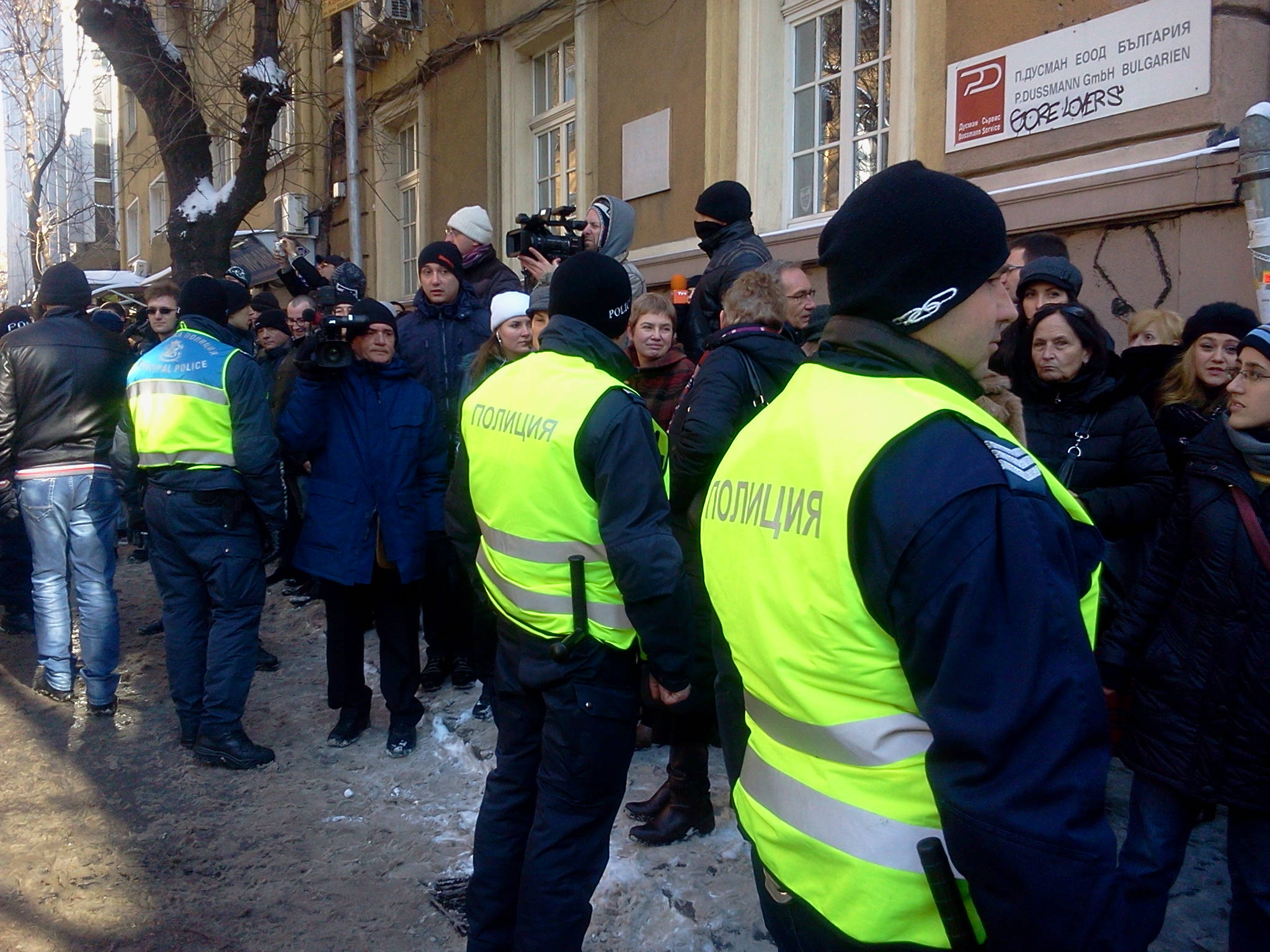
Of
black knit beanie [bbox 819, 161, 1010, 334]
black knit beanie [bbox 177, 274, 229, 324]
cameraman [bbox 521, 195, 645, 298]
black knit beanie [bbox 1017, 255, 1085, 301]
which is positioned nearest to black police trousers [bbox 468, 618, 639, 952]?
black knit beanie [bbox 819, 161, 1010, 334]

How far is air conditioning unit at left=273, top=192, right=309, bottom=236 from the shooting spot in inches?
550

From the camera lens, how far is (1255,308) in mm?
4137

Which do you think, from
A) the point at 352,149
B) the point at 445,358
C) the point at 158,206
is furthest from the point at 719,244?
the point at 158,206

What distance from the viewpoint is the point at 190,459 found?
444 cm

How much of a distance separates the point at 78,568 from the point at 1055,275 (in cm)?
477

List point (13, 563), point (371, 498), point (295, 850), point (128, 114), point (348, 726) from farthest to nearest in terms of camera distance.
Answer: point (128, 114)
point (13, 563)
point (348, 726)
point (371, 498)
point (295, 850)

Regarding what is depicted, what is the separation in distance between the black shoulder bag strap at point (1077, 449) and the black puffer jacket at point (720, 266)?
144 centimetres

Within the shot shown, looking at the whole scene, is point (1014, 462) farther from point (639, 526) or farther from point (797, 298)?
point (797, 298)

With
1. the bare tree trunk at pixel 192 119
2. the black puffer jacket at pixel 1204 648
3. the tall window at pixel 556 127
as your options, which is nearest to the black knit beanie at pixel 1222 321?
the black puffer jacket at pixel 1204 648

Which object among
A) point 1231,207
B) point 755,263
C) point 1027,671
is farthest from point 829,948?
point 1231,207

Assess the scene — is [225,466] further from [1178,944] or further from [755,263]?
[1178,944]

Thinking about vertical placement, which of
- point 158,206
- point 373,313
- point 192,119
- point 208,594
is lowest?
point 208,594

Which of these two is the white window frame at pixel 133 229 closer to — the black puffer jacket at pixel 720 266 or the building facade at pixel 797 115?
the building facade at pixel 797 115

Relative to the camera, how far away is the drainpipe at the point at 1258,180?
12.6 ft
